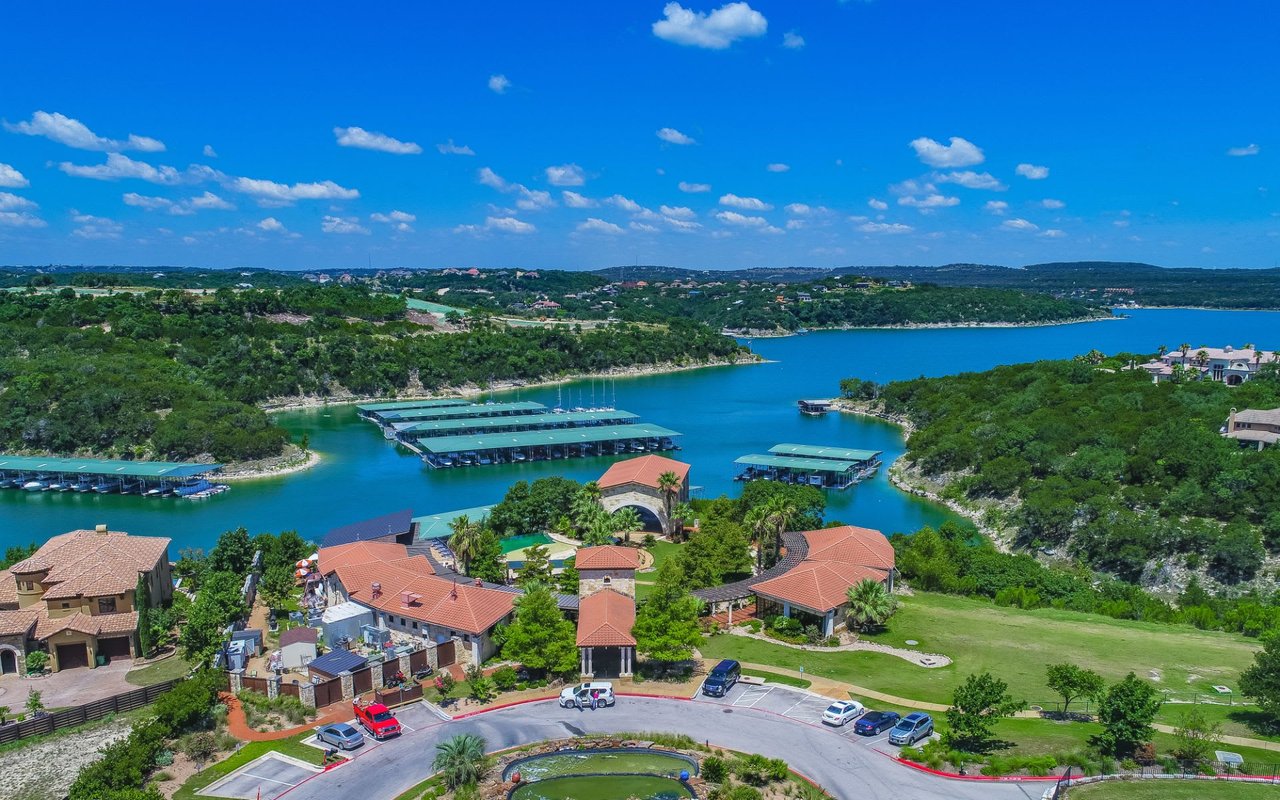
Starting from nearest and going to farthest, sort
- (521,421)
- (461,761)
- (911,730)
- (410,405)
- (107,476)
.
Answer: (461,761), (911,730), (107,476), (521,421), (410,405)

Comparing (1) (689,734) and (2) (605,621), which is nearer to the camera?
(1) (689,734)

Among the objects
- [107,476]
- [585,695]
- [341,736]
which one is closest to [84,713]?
[341,736]

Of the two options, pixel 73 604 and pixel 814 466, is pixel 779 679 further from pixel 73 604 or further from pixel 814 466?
pixel 814 466

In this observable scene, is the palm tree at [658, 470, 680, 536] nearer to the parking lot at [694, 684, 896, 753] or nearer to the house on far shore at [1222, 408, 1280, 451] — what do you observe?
the parking lot at [694, 684, 896, 753]

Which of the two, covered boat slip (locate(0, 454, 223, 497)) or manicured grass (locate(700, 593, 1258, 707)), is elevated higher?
manicured grass (locate(700, 593, 1258, 707))

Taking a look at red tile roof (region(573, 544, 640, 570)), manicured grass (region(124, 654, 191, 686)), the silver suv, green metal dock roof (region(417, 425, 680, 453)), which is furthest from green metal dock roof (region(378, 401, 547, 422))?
the silver suv

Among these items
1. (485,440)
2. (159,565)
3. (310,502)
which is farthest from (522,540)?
(485,440)

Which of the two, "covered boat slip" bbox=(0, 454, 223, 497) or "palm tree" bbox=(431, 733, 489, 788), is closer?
"palm tree" bbox=(431, 733, 489, 788)
